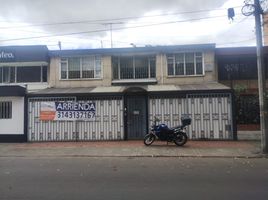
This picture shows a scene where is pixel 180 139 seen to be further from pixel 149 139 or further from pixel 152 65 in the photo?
pixel 152 65

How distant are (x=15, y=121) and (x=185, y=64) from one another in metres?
11.3

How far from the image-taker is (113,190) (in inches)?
315

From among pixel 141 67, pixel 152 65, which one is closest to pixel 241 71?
pixel 152 65

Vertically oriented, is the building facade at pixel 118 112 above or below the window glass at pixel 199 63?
below

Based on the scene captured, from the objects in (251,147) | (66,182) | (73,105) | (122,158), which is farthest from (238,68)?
(66,182)

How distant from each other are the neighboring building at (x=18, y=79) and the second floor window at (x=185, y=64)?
8.38 metres

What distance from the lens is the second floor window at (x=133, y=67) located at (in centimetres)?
2448

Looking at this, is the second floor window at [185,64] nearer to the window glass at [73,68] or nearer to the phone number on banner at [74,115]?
the window glass at [73,68]

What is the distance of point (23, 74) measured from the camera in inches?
1006

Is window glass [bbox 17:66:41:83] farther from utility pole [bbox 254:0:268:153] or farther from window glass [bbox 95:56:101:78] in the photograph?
utility pole [bbox 254:0:268:153]

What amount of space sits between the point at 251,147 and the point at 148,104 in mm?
5964

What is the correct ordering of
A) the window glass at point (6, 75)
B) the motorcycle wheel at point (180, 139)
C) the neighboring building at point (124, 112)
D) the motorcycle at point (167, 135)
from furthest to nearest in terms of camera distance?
the window glass at point (6, 75), the neighboring building at point (124, 112), the motorcycle wheel at point (180, 139), the motorcycle at point (167, 135)

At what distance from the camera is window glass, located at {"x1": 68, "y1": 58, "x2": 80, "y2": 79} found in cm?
2477

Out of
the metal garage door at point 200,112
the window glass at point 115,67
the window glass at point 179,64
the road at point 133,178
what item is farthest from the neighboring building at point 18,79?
the window glass at point 179,64
